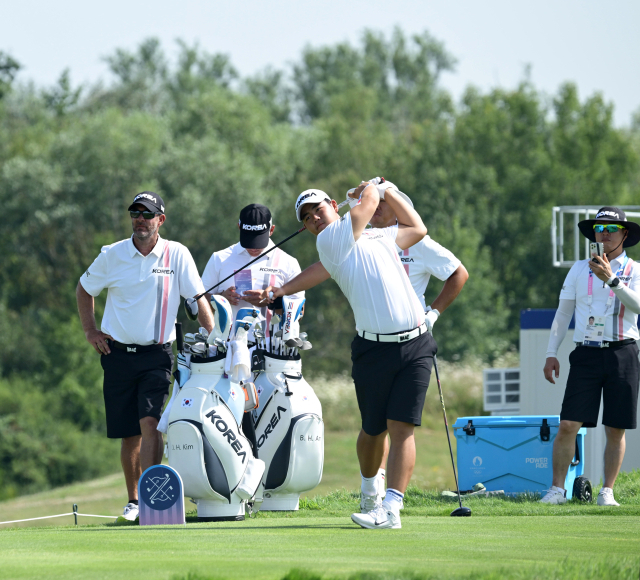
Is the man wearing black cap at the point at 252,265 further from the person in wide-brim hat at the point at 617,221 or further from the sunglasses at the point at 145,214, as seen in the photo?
the person in wide-brim hat at the point at 617,221

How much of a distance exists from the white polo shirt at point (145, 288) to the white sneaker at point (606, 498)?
10.2ft

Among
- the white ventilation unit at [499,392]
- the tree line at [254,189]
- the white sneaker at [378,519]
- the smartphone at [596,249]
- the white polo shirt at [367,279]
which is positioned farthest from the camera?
the tree line at [254,189]

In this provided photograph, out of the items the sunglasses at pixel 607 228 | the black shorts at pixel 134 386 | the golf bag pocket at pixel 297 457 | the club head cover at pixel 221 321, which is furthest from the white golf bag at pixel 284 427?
the sunglasses at pixel 607 228

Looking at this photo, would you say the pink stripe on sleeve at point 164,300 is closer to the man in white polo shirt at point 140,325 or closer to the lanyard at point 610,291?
the man in white polo shirt at point 140,325

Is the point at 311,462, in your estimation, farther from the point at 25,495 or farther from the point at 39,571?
the point at 25,495

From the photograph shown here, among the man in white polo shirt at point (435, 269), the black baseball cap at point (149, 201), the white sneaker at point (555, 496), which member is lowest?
the white sneaker at point (555, 496)

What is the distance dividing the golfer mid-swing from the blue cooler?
249 centimetres

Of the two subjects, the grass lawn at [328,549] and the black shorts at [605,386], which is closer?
the grass lawn at [328,549]

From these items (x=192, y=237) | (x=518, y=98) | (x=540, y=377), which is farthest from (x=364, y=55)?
(x=540, y=377)

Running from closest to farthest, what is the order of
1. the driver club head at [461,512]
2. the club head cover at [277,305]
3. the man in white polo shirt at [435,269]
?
the driver club head at [461,512] < the club head cover at [277,305] < the man in white polo shirt at [435,269]

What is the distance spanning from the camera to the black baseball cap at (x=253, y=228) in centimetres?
738

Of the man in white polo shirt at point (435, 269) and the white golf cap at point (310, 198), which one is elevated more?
the white golf cap at point (310, 198)

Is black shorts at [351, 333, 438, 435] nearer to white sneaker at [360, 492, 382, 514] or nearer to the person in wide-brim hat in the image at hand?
white sneaker at [360, 492, 382, 514]

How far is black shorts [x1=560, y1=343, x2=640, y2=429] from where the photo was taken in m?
7.48
